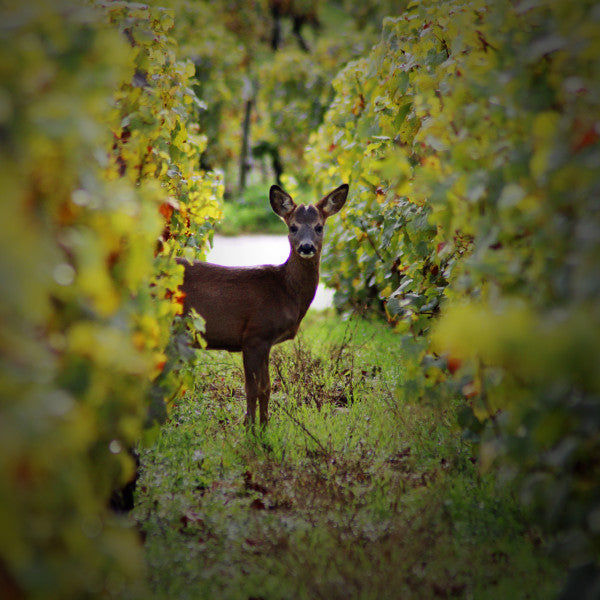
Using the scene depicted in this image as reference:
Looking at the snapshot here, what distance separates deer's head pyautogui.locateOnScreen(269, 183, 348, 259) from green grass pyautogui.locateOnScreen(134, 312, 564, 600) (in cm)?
96

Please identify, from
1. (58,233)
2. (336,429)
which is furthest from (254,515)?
(58,233)

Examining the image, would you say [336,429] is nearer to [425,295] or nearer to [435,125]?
[425,295]

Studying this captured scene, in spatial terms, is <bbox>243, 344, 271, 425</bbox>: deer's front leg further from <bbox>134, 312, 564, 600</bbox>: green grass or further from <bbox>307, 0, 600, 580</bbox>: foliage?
<bbox>307, 0, 600, 580</bbox>: foliage

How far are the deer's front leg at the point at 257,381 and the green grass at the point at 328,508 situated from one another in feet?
0.38

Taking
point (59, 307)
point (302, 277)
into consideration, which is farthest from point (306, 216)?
point (59, 307)

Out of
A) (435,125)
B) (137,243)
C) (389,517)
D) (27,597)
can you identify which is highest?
(435,125)

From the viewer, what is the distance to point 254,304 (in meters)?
5.00

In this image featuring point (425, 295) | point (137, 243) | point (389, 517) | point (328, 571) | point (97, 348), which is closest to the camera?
point (97, 348)

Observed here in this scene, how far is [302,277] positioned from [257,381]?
92 cm

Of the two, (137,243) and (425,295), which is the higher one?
(137,243)

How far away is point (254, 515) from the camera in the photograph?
3.38m

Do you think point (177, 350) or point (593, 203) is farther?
point (177, 350)

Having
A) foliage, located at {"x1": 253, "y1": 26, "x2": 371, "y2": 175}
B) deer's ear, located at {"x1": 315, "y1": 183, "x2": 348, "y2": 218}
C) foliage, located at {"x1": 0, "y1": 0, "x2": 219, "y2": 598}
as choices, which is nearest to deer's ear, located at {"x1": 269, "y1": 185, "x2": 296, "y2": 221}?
deer's ear, located at {"x1": 315, "y1": 183, "x2": 348, "y2": 218}

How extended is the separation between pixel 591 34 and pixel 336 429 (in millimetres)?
3031
